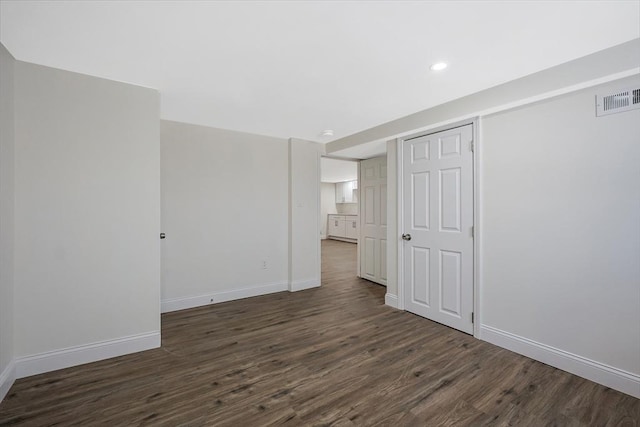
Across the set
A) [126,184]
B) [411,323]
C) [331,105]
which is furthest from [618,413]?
[126,184]

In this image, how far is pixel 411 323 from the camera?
126 inches

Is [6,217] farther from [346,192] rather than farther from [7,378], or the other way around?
[346,192]

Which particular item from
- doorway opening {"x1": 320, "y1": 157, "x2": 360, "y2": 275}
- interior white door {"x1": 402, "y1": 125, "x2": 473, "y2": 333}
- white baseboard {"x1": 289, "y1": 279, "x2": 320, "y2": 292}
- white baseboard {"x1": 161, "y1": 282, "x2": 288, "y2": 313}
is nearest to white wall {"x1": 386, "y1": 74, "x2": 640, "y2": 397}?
interior white door {"x1": 402, "y1": 125, "x2": 473, "y2": 333}

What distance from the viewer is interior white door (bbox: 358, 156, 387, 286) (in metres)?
4.75

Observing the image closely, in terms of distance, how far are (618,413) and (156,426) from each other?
2908 mm

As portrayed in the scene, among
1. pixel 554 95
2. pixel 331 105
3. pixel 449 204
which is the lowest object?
pixel 449 204

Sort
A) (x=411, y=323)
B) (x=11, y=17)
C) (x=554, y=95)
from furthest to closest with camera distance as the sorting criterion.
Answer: (x=411, y=323) → (x=554, y=95) → (x=11, y=17)

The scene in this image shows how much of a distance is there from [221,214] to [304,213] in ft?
4.24

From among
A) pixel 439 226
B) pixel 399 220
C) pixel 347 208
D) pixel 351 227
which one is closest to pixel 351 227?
pixel 351 227

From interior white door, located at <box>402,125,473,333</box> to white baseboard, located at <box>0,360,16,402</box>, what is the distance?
3681 millimetres

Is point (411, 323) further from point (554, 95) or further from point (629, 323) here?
point (554, 95)

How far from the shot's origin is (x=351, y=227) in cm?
1055

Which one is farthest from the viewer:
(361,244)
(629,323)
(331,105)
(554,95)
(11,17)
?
(361,244)

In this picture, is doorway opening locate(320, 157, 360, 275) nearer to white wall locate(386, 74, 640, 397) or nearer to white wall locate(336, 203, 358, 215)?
white wall locate(336, 203, 358, 215)
